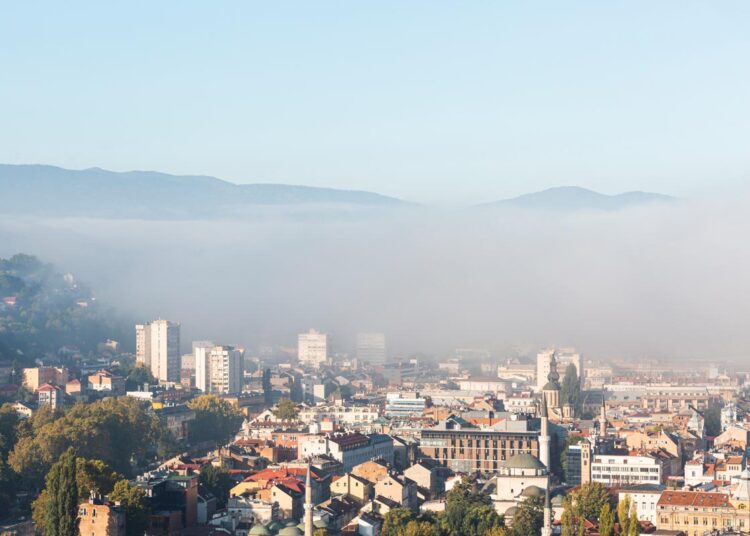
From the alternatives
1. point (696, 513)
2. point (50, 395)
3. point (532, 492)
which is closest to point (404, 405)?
point (50, 395)

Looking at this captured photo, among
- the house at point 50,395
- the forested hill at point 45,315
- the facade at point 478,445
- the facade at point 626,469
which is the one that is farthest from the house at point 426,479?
the forested hill at point 45,315

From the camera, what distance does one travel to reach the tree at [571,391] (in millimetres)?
83506

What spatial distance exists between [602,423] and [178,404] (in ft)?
61.3

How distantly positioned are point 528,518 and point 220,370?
191ft

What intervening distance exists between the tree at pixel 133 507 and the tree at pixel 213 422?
1120 inches

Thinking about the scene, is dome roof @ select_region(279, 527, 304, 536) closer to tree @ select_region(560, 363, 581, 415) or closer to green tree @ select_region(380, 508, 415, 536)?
green tree @ select_region(380, 508, 415, 536)

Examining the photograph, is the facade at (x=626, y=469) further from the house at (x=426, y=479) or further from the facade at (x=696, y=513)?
the facade at (x=696, y=513)

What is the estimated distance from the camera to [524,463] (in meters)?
51.6

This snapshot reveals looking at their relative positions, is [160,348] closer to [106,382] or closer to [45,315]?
[45,315]

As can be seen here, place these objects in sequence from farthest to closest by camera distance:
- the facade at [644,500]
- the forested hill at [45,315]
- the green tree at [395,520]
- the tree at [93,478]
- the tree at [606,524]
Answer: the forested hill at [45,315] → the facade at [644,500] → the tree at [93,478] → the green tree at [395,520] → the tree at [606,524]

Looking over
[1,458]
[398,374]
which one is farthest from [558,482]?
[398,374]

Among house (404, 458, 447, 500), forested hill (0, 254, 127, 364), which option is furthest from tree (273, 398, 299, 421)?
forested hill (0, 254, 127, 364)

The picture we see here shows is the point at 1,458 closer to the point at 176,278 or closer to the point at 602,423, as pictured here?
the point at 602,423

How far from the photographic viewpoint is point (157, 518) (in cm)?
4319
